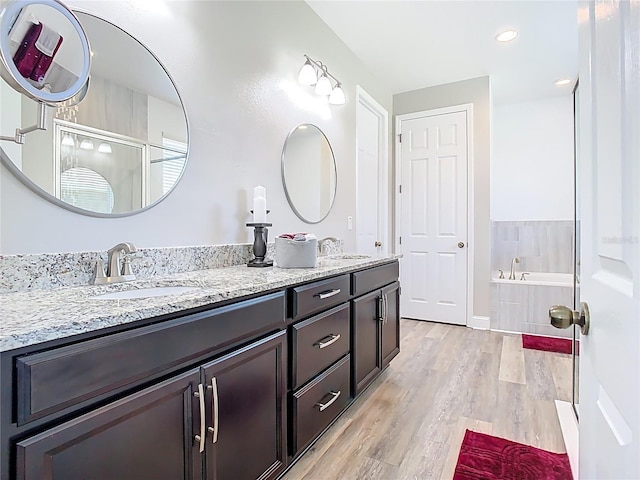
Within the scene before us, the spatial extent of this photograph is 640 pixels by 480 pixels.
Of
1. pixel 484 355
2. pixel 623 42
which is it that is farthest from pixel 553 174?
pixel 623 42

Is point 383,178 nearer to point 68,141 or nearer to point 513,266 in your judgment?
point 513,266

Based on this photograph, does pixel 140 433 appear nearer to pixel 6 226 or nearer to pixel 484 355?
pixel 6 226

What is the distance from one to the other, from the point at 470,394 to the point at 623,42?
223 centimetres

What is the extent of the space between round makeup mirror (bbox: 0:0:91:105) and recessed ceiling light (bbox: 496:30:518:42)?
118 inches

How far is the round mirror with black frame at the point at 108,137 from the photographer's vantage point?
3.77ft

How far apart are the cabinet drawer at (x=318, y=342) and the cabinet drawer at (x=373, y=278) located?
0.16m

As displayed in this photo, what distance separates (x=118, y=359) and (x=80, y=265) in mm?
612

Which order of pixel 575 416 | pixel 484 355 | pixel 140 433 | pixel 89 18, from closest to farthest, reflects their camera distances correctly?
pixel 140 433, pixel 89 18, pixel 575 416, pixel 484 355

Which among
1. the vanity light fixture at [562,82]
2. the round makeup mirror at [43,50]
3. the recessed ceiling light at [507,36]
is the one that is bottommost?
the round makeup mirror at [43,50]

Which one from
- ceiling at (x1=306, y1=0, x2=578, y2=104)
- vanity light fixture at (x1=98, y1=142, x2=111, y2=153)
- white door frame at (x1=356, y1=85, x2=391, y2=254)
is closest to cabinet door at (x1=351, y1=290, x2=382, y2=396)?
vanity light fixture at (x1=98, y1=142, x2=111, y2=153)

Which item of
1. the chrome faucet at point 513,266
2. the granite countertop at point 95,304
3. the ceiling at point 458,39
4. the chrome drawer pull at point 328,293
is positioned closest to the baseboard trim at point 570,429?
the chrome drawer pull at point 328,293

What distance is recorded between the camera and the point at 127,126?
144 centimetres

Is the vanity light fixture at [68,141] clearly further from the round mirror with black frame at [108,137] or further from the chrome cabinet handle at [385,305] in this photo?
the chrome cabinet handle at [385,305]

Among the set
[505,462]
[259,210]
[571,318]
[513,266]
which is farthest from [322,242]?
[513,266]
